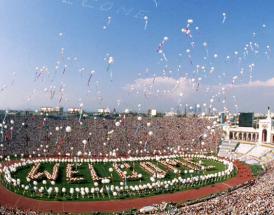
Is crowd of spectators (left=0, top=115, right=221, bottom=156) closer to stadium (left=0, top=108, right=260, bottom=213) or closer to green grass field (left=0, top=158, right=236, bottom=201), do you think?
stadium (left=0, top=108, right=260, bottom=213)

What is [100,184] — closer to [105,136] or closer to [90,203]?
[90,203]

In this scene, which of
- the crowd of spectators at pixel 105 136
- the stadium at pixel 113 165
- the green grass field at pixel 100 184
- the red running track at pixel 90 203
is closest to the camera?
the red running track at pixel 90 203

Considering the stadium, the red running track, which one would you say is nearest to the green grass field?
the stadium

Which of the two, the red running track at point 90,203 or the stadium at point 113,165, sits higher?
the stadium at point 113,165

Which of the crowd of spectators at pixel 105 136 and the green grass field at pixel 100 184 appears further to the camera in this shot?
the crowd of spectators at pixel 105 136

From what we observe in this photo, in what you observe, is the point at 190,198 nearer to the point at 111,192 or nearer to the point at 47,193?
the point at 111,192

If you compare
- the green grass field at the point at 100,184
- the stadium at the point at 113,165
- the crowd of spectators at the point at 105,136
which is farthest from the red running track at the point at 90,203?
the crowd of spectators at the point at 105,136

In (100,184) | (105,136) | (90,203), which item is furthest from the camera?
(105,136)

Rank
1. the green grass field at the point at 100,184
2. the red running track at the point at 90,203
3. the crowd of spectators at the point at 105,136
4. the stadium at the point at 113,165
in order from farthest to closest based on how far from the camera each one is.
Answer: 1. the crowd of spectators at the point at 105,136
2. the green grass field at the point at 100,184
3. the stadium at the point at 113,165
4. the red running track at the point at 90,203

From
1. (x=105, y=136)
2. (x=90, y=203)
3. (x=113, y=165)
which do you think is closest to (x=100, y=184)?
(x=90, y=203)

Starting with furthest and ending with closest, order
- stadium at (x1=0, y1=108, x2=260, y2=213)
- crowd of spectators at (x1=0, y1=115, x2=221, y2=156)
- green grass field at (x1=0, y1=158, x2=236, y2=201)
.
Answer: crowd of spectators at (x1=0, y1=115, x2=221, y2=156), green grass field at (x1=0, y1=158, x2=236, y2=201), stadium at (x1=0, y1=108, x2=260, y2=213)

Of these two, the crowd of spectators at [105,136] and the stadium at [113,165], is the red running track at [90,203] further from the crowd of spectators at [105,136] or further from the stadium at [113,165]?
the crowd of spectators at [105,136]

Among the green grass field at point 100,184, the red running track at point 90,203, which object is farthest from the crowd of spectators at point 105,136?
the red running track at point 90,203
